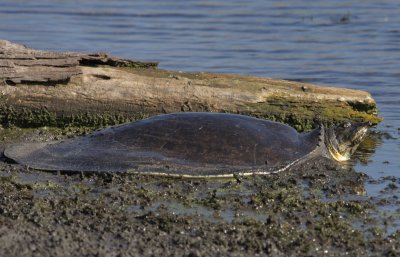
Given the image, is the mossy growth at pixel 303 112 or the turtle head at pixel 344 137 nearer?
the turtle head at pixel 344 137

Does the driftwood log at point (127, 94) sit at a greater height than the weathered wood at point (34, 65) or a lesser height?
lesser

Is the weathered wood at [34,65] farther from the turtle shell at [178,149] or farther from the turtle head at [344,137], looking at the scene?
the turtle head at [344,137]

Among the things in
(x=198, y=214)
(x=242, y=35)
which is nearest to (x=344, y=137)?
(x=198, y=214)

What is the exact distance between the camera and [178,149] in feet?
20.6

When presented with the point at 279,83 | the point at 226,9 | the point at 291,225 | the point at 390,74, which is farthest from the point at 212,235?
the point at 226,9

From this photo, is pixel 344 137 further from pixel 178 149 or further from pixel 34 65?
pixel 34 65

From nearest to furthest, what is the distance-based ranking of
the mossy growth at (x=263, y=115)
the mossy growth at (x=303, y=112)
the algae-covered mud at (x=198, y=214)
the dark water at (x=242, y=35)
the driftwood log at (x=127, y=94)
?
the algae-covered mud at (x=198, y=214) < the driftwood log at (x=127, y=94) < the mossy growth at (x=263, y=115) < the mossy growth at (x=303, y=112) < the dark water at (x=242, y=35)

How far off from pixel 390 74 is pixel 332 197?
16.9ft

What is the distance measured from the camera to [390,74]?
35.4 feet

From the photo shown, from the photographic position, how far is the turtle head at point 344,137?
22.6ft

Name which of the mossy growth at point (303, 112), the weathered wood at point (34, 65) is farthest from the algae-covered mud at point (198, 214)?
the mossy growth at point (303, 112)

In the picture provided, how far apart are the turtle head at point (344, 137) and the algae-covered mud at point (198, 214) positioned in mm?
333

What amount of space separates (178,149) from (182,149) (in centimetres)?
3

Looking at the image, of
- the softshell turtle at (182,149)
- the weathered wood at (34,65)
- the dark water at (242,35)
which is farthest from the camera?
the dark water at (242,35)
